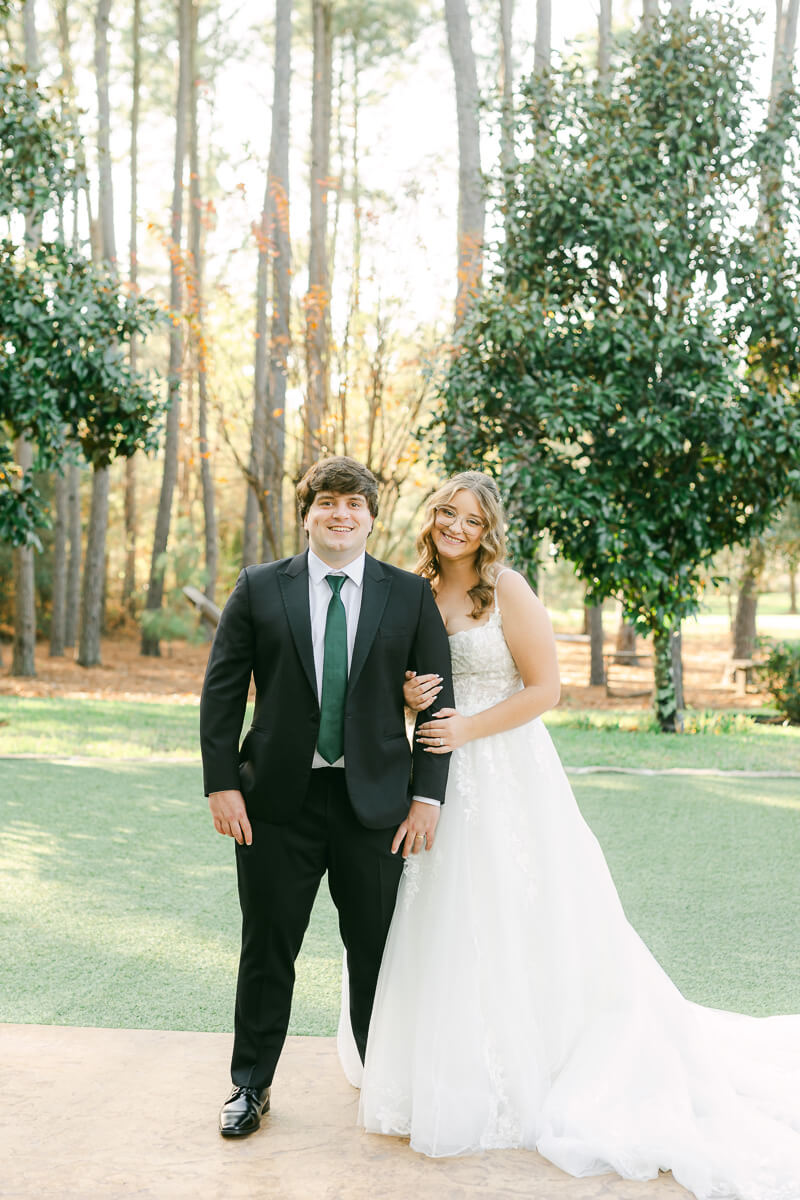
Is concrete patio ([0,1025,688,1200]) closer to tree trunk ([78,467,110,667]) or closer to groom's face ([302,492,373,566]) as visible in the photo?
groom's face ([302,492,373,566])

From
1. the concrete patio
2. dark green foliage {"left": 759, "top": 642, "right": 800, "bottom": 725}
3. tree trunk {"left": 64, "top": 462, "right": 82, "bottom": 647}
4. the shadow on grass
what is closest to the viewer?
the concrete patio

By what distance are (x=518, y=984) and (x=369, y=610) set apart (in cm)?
103

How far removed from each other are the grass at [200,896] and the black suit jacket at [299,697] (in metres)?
1.23

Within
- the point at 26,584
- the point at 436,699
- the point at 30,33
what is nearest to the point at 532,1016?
the point at 436,699

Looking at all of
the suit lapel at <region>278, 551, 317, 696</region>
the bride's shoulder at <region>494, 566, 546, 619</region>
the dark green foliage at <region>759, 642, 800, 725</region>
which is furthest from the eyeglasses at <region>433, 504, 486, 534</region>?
the dark green foliage at <region>759, 642, 800, 725</region>

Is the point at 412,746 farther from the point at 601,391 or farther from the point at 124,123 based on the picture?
the point at 124,123

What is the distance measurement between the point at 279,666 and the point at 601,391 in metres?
6.19

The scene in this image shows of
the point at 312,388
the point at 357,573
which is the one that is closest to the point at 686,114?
the point at 312,388

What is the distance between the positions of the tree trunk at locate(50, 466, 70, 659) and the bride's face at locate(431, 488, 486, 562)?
15.3 m

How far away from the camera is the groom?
271 cm

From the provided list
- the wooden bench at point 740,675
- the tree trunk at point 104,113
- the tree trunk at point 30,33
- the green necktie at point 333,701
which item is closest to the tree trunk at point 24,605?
the tree trunk at point 104,113

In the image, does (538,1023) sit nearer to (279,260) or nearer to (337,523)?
(337,523)

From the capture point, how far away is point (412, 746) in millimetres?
2883

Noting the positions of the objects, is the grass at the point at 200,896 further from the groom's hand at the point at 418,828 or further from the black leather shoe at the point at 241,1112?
the groom's hand at the point at 418,828
